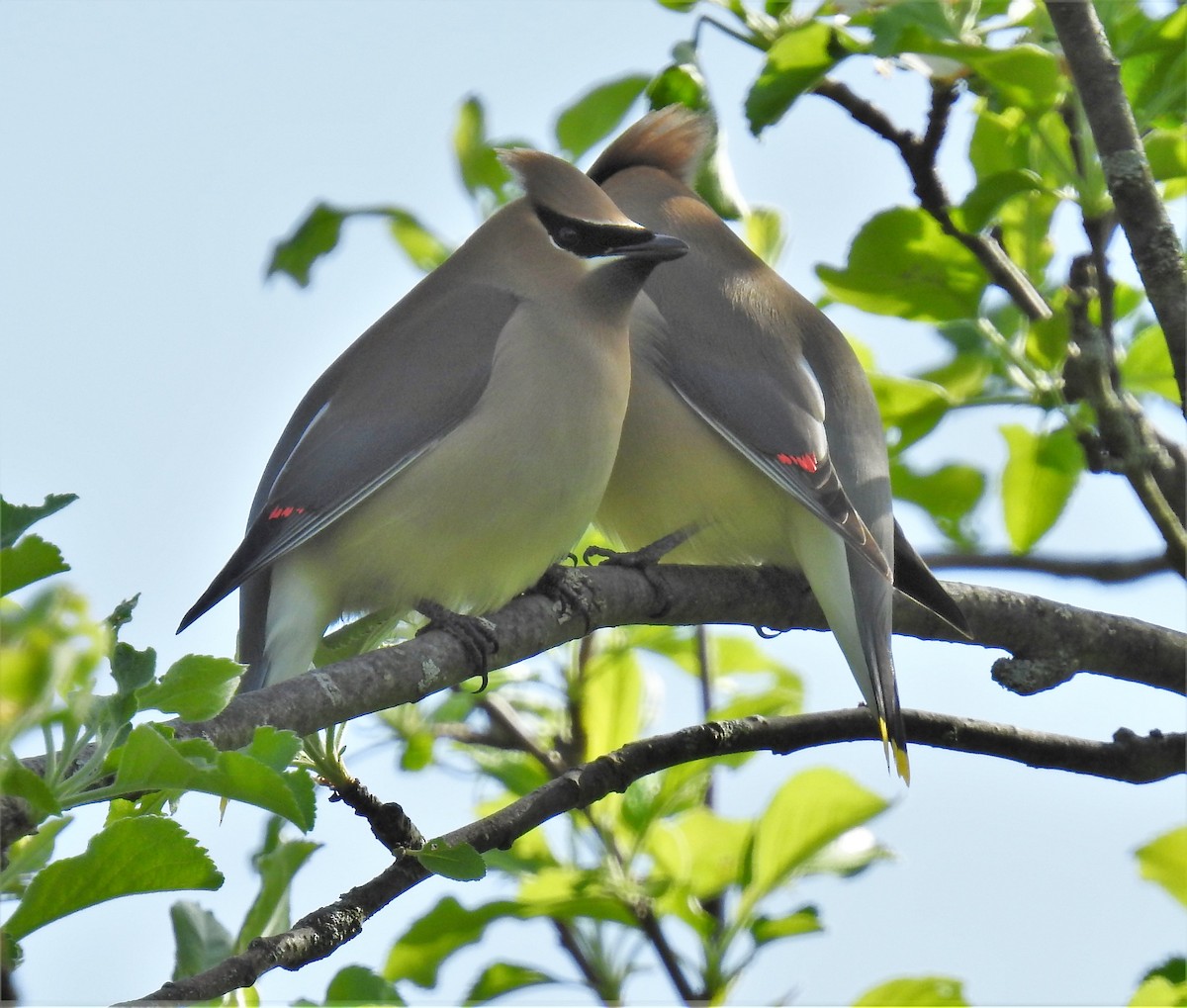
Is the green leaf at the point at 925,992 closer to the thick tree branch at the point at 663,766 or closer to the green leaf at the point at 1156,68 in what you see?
the thick tree branch at the point at 663,766

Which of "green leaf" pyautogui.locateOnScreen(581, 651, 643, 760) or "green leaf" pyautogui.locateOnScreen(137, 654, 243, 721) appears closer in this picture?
"green leaf" pyautogui.locateOnScreen(137, 654, 243, 721)

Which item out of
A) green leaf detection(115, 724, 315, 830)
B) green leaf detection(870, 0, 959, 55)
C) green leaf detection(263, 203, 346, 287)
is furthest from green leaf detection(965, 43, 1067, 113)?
green leaf detection(115, 724, 315, 830)

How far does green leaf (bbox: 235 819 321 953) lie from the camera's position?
2195 millimetres

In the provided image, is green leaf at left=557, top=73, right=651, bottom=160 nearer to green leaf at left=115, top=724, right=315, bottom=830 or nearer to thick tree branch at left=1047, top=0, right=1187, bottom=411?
thick tree branch at left=1047, top=0, right=1187, bottom=411

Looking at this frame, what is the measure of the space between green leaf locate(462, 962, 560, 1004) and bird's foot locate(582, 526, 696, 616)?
0.73 meters

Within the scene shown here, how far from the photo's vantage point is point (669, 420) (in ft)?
11.1

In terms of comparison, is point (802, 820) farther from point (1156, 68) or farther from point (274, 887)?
point (1156, 68)

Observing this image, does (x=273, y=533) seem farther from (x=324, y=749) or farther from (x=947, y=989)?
(x=947, y=989)

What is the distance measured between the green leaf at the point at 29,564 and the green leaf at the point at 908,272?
2.10 meters

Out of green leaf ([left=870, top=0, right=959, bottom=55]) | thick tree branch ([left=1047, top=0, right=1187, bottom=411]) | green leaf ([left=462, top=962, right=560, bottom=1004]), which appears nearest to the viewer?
thick tree branch ([left=1047, top=0, right=1187, bottom=411])

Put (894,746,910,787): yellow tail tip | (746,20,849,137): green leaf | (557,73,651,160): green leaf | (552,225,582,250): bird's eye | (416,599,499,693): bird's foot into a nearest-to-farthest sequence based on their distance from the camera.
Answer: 1. (416,599,499,693): bird's foot
2. (894,746,910,787): yellow tail tip
3. (746,20,849,137): green leaf
4. (552,225,582,250): bird's eye
5. (557,73,651,160): green leaf

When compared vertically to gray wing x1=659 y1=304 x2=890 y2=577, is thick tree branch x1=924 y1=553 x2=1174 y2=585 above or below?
below

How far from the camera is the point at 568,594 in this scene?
112 inches

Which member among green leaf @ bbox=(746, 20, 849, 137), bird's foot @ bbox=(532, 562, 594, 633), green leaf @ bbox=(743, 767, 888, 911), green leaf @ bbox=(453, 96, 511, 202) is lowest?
green leaf @ bbox=(743, 767, 888, 911)
